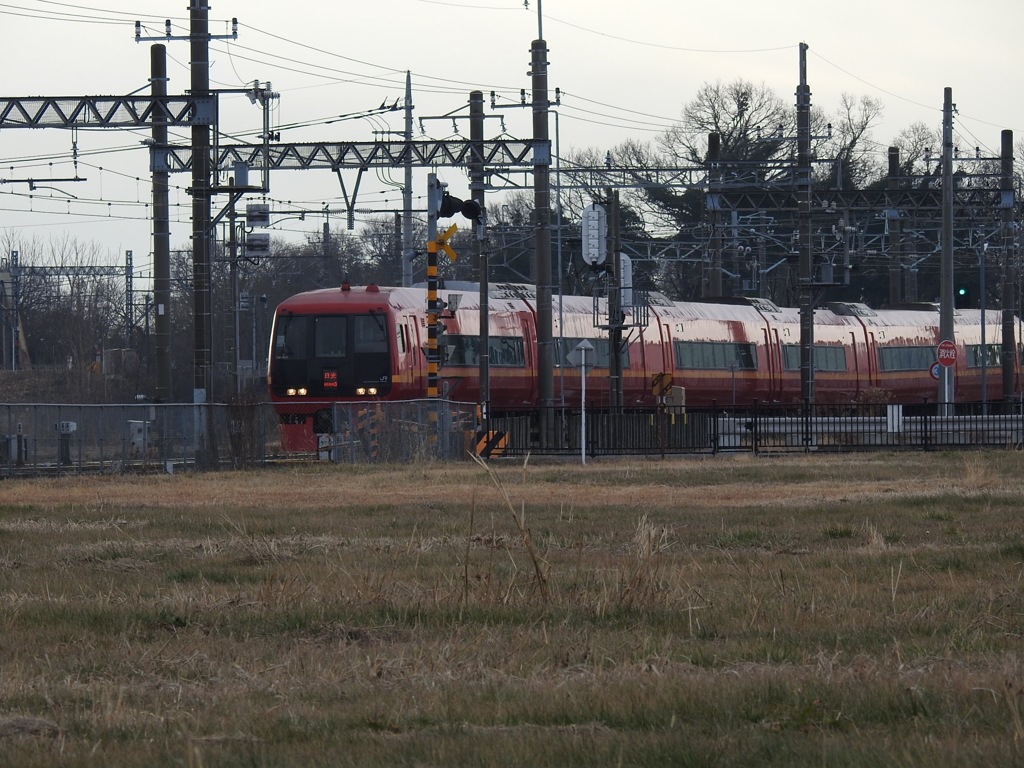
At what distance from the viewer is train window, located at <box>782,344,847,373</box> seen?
4722cm

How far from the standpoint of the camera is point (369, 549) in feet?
43.7

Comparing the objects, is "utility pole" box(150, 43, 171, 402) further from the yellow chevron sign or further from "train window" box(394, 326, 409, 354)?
the yellow chevron sign

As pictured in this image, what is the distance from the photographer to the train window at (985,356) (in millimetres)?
53281

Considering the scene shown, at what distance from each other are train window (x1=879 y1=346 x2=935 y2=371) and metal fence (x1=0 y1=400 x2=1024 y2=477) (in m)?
14.0

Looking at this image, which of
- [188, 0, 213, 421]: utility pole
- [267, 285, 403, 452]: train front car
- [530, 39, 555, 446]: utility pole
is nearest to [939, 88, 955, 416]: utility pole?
[530, 39, 555, 446]: utility pole

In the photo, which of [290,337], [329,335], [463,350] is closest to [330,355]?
[329,335]

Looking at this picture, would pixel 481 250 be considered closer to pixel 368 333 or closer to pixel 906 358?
pixel 368 333

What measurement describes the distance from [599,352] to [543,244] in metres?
8.76

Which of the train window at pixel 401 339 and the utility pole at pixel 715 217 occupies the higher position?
the utility pole at pixel 715 217

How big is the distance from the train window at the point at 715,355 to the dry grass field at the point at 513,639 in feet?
86.6

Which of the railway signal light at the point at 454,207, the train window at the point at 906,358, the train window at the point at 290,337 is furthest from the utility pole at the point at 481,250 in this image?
the train window at the point at 906,358

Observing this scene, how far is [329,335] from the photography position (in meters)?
35.8

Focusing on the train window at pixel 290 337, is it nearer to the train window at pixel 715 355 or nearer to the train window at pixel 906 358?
the train window at pixel 715 355

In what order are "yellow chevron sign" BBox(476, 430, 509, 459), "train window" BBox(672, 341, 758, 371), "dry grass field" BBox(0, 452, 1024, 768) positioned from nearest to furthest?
1. "dry grass field" BBox(0, 452, 1024, 768)
2. "yellow chevron sign" BBox(476, 430, 509, 459)
3. "train window" BBox(672, 341, 758, 371)
